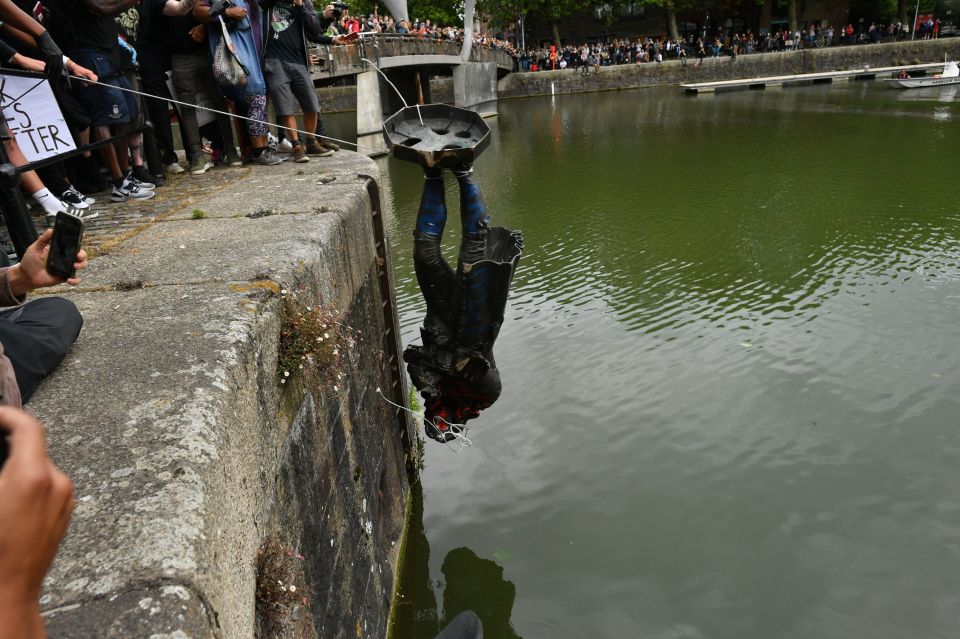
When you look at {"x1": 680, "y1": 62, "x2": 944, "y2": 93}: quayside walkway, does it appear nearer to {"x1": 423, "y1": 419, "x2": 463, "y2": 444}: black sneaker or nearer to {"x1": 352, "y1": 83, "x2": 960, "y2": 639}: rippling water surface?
{"x1": 352, "y1": 83, "x2": 960, "y2": 639}: rippling water surface

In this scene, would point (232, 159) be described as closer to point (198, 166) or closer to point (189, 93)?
point (198, 166)

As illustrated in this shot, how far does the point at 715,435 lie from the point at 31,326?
540 cm

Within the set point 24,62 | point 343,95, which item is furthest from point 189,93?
point 343,95

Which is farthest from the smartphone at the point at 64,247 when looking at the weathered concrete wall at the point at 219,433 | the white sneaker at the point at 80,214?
the white sneaker at the point at 80,214

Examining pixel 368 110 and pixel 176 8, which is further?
pixel 368 110

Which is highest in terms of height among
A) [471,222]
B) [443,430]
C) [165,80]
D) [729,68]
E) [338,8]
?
[338,8]

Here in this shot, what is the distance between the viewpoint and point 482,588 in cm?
508

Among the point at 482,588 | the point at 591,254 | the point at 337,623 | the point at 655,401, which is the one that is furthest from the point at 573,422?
the point at 591,254

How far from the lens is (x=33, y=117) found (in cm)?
421

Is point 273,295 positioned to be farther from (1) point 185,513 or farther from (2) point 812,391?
(2) point 812,391

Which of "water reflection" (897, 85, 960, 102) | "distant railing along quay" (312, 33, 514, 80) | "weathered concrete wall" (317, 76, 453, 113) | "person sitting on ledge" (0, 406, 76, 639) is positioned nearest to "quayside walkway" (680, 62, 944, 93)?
"water reflection" (897, 85, 960, 102)

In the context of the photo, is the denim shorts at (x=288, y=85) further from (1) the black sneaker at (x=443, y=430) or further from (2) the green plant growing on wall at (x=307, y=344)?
(2) the green plant growing on wall at (x=307, y=344)

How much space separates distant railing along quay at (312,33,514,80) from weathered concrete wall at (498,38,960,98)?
449 inches

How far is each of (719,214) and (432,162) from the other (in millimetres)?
9307
